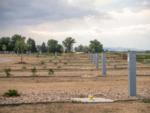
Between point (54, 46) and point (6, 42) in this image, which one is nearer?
point (6, 42)

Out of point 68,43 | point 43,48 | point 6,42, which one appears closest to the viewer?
point 68,43

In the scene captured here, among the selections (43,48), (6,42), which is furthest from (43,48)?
(6,42)

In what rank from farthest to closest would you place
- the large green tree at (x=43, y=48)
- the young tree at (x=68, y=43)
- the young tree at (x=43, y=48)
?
the large green tree at (x=43, y=48)
the young tree at (x=43, y=48)
the young tree at (x=68, y=43)

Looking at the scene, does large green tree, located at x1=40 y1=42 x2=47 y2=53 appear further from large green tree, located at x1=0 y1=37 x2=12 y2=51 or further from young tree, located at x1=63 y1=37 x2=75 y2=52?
large green tree, located at x1=0 y1=37 x2=12 y2=51

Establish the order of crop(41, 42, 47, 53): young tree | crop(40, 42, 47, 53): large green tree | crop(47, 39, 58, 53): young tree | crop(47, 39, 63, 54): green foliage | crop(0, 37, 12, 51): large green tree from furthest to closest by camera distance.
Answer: crop(40, 42, 47, 53): large green tree, crop(41, 42, 47, 53): young tree, crop(47, 39, 58, 53): young tree, crop(47, 39, 63, 54): green foliage, crop(0, 37, 12, 51): large green tree

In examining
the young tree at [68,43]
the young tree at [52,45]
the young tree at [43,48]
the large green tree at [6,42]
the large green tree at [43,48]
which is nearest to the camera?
the young tree at [68,43]

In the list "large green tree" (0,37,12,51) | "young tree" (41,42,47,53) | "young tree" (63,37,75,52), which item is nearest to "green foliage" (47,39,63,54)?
"young tree" (63,37,75,52)

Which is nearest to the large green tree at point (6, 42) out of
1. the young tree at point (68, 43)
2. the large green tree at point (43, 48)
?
the large green tree at point (43, 48)

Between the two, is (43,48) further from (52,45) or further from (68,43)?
(68,43)

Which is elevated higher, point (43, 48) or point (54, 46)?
point (54, 46)

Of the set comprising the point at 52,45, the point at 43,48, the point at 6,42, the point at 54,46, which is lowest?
the point at 43,48

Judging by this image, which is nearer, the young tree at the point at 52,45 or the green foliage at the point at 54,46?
the green foliage at the point at 54,46

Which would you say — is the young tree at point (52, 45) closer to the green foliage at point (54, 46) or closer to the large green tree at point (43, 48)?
the green foliage at point (54, 46)

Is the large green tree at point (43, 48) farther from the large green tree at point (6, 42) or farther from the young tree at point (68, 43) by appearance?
the large green tree at point (6, 42)
